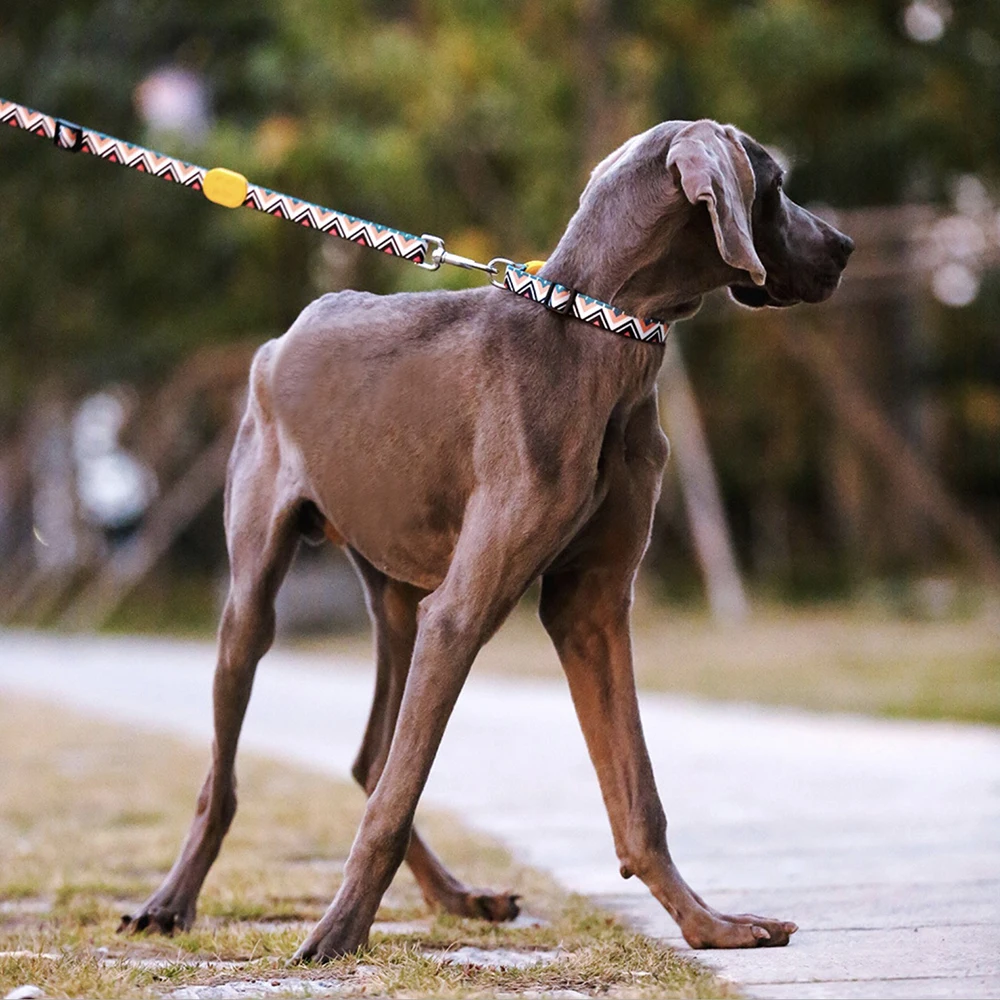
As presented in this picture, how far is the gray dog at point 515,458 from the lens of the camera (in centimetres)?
309

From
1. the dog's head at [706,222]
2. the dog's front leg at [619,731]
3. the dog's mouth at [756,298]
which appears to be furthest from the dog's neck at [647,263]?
the dog's front leg at [619,731]

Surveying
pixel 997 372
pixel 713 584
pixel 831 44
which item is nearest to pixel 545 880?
pixel 713 584

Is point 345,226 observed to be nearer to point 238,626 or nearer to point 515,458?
point 515,458

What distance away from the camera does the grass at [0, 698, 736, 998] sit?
2.97 meters

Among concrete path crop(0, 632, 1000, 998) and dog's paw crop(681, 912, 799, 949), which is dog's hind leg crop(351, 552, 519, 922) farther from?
dog's paw crop(681, 912, 799, 949)

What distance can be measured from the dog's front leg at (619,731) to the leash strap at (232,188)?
830 mm

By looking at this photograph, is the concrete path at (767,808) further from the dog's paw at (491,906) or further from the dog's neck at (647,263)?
the dog's neck at (647,263)

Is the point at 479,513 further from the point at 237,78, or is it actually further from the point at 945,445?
the point at 945,445

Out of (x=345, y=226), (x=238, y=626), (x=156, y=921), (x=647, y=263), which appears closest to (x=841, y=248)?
(x=647, y=263)

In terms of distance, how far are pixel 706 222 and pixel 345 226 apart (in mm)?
825

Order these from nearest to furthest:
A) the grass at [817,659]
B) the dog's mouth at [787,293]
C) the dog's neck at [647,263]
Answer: the dog's neck at [647,263] < the dog's mouth at [787,293] < the grass at [817,659]

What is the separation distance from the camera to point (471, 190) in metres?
18.4

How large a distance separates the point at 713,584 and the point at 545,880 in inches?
434

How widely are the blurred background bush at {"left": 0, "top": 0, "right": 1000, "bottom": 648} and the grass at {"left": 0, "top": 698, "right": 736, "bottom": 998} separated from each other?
815cm
